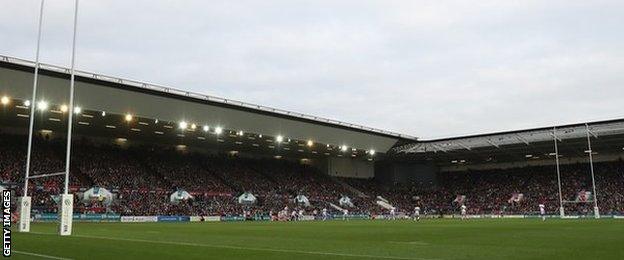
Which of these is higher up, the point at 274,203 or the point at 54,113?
the point at 54,113

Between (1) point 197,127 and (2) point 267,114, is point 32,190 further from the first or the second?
(2) point 267,114

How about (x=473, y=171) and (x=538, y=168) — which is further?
(x=473, y=171)

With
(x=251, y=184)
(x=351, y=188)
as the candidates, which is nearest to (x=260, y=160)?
(x=251, y=184)

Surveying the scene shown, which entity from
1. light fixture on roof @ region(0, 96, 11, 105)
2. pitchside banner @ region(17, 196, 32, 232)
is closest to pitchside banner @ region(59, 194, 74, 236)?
pitchside banner @ region(17, 196, 32, 232)

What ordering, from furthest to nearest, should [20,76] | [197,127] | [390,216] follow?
[390,216] → [197,127] → [20,76]

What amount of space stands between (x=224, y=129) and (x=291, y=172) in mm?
22048

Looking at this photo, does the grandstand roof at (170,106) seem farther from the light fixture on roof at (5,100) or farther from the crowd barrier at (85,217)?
the crowd barrier at (85,217)

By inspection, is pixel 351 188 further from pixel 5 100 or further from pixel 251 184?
pixel 5 100

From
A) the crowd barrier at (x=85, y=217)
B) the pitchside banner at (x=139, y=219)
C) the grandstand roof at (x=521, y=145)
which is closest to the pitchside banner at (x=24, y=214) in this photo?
the crowd barrier at (x=85, y=217)

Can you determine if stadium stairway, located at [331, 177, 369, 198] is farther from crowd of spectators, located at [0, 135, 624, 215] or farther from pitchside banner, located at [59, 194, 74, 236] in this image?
pitchside banner, located at [59, 194, 74, 236]

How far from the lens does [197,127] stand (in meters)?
55.3

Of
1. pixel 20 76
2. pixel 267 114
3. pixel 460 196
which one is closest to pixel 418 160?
pixel 460 196

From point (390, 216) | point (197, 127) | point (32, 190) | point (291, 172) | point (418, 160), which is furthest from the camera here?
point (418, 160)

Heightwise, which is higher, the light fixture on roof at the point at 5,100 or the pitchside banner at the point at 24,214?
the light fixture on roof at the point at 5,100
